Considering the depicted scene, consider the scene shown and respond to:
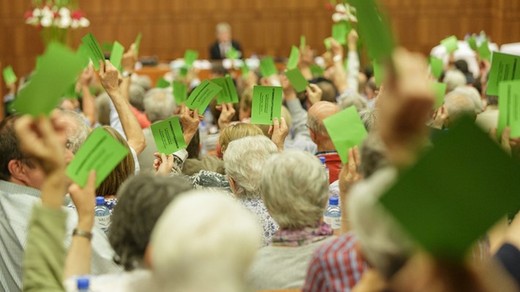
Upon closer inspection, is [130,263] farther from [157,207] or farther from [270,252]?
[270,252]

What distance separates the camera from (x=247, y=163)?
4.19 metres

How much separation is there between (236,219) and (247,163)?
2.17 meters

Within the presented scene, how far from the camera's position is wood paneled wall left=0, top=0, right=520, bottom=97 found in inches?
699

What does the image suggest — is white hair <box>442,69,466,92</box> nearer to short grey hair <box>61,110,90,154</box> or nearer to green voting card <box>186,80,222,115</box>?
green voting card <box>186,80,222,115</box>

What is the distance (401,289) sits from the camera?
1681 mm

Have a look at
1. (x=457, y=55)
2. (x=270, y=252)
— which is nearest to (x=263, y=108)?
(x=270, y=252)

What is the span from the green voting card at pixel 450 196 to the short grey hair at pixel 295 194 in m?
1.54

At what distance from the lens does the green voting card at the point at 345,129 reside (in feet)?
10.8

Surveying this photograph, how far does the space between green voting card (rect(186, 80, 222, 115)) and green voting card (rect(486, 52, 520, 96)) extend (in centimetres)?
163

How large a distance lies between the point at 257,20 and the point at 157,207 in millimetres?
15480

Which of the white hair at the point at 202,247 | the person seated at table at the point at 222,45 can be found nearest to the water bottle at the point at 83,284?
the white hair at the point at 202,247

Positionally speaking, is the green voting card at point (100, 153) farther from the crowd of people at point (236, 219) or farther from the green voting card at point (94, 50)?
the green voting card at point (94, 50)

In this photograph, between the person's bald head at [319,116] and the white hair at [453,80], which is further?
the white hair at [453,80]

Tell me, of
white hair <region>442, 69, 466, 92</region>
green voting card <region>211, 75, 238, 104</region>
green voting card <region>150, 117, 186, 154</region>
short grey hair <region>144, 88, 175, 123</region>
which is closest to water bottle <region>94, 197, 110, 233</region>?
green voting card <region>150, 117, 186, 154</region>
